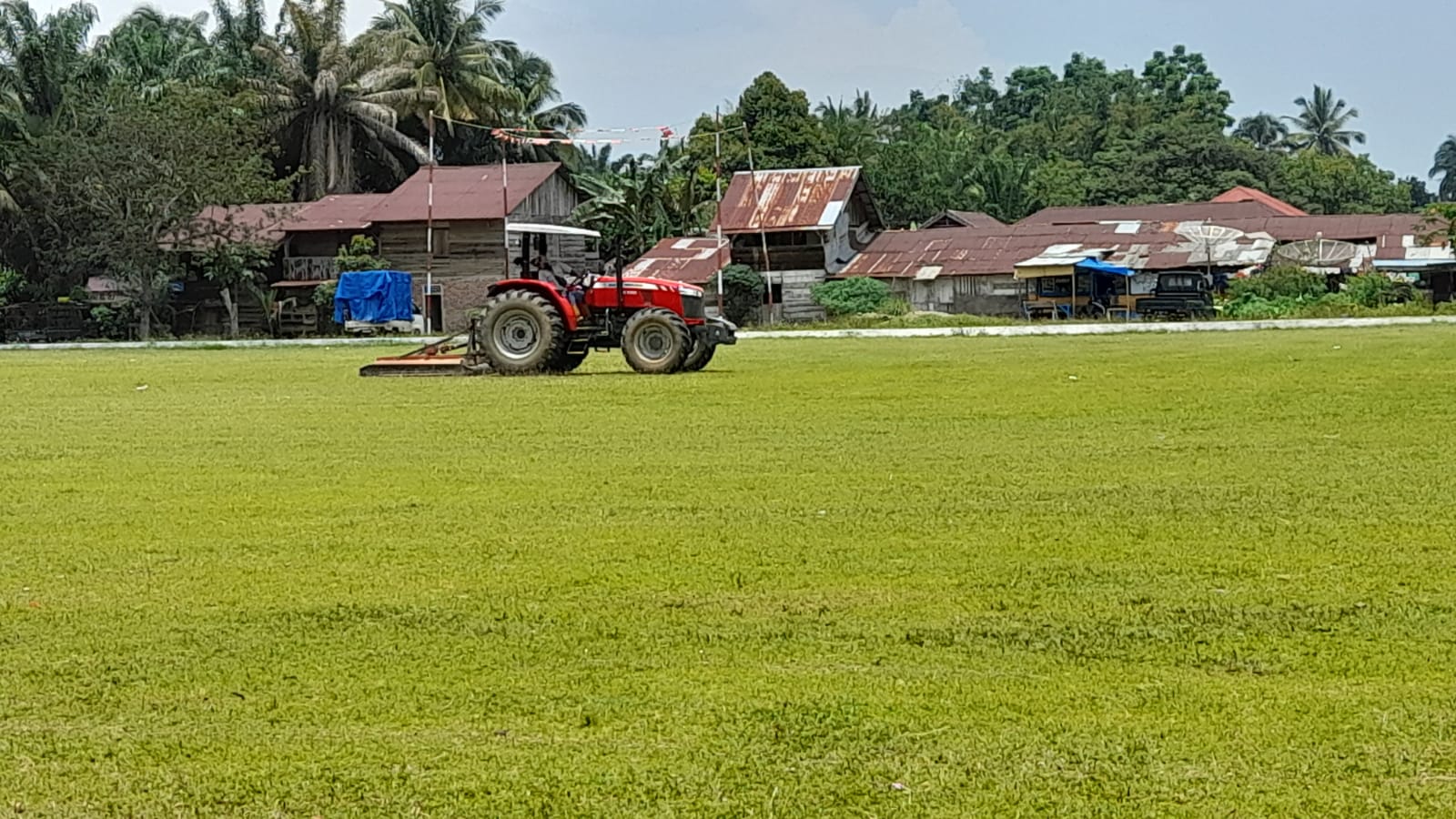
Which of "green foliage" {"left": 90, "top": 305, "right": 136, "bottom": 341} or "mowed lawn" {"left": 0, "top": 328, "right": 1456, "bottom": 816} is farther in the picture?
"green foliage" {"left": 90, "top": 305, "right": 136, "bottom": 341}

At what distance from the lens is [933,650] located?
5832 millimetres

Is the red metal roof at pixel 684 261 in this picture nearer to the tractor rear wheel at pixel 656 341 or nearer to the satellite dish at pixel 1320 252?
the satellite dish at pixel 1320 252

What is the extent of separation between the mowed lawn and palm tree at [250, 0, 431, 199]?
54.1 metres

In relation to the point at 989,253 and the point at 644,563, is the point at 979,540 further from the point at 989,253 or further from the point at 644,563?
the point at 989,253

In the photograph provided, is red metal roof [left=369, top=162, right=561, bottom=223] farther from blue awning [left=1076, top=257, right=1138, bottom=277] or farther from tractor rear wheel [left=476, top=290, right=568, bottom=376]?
tractor rear wheel [left=476, top=290, right=568, bottom=376]

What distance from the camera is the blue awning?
5238 centimetres

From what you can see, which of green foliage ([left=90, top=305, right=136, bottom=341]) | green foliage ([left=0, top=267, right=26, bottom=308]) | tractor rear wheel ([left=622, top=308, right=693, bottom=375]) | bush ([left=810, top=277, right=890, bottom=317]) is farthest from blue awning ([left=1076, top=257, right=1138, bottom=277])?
green foliage ([left=0, top=267, right=26, bottom=308])

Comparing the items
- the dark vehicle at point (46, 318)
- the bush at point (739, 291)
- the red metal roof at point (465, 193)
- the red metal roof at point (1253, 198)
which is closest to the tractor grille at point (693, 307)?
the bush at point (739, 291)

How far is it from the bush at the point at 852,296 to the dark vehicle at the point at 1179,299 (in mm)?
8267

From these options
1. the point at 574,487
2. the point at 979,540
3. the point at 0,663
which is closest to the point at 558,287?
the point at 574,487

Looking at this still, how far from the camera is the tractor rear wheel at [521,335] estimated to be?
22109 mm

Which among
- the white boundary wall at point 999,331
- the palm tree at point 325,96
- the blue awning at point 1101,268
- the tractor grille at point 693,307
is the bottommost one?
the white boundary wall at point 999,331

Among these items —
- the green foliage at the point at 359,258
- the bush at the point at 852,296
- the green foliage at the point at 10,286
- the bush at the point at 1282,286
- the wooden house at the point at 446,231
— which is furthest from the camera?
the wooden house at the point at 446,231

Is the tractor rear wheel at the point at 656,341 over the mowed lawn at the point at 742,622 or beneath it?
over
